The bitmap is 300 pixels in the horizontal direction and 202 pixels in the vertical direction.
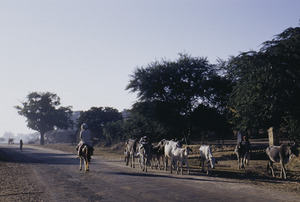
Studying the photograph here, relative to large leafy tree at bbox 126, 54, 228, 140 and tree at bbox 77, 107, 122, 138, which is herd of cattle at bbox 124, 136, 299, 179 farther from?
tree at bbox 77, 107, 122, 138

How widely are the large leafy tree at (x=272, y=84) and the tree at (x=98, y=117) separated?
189 feet

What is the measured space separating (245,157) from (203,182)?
8.63 meters

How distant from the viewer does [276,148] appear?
1627 centimetres

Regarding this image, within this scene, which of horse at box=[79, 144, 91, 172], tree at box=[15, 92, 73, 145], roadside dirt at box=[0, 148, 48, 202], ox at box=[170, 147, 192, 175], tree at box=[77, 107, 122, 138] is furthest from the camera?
tree at box=[15, 92, 73, 145]

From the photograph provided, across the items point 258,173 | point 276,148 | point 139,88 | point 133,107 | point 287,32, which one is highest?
point 287,32

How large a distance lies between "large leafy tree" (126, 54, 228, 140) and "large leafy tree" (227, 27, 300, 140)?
9.22 m

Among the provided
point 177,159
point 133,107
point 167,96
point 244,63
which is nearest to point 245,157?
point 177,159

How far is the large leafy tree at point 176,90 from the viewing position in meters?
31.9

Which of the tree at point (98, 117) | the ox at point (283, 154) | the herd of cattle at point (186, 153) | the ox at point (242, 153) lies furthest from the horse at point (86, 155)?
the tree at point (98, 117)

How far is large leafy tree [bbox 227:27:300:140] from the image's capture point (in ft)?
66.9

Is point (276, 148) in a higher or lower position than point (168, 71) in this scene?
lower

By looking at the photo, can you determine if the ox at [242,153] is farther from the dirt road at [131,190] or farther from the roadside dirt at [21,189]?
the roadside dirt at [21,189]

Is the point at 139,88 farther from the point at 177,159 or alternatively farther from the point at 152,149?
the point at 177,159

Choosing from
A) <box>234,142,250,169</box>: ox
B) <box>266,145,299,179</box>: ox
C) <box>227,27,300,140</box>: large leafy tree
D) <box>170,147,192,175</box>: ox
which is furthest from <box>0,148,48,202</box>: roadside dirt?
<box>227,27,300,140</box>: large leafy tree
